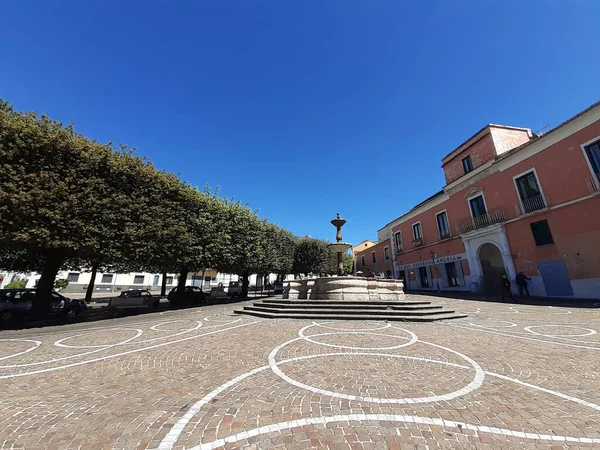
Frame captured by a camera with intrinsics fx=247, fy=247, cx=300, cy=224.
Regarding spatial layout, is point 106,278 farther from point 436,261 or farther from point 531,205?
point 531,205

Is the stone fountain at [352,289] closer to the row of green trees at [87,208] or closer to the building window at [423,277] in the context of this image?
the row of green trees at [87,208]

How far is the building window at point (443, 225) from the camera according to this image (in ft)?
78.8

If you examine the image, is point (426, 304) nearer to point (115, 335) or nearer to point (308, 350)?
point (308, 350)

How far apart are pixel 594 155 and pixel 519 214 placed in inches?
192

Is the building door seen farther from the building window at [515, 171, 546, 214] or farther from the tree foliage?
the tree foliage

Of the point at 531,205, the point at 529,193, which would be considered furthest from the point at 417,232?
the point at 531,205

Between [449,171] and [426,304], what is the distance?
18.5 meters

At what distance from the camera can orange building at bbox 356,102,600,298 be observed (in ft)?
46.0

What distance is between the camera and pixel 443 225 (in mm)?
24641

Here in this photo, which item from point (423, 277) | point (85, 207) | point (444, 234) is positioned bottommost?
point (423, 277)

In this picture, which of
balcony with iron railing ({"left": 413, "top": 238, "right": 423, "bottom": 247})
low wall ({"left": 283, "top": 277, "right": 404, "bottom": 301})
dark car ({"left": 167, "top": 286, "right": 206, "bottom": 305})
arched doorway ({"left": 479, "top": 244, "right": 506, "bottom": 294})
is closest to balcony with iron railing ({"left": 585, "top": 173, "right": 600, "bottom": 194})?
arched doorway ({"left": 479, "top": 244, "right": 506, "bottom": 294})

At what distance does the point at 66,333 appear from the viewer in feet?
29.8

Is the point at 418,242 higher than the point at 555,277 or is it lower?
higher

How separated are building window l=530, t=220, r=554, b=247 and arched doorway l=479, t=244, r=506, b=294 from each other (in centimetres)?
421
